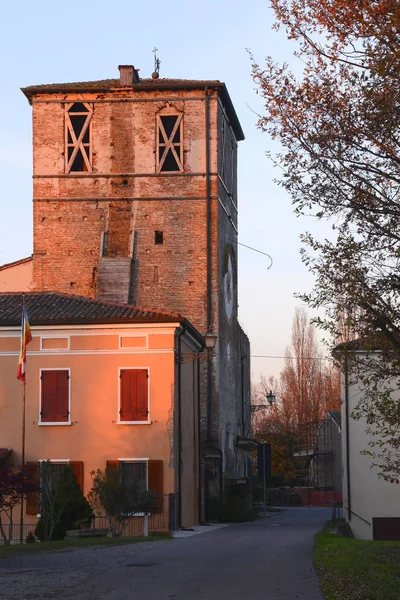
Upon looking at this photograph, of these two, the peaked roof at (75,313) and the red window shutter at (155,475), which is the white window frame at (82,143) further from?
the red window shutter at (155,475)

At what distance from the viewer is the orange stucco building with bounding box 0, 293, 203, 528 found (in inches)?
1169

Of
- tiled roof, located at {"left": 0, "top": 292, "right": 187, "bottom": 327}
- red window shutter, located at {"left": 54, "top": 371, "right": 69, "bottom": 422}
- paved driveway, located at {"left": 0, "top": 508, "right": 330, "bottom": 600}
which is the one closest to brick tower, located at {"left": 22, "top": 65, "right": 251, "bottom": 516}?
tiled roof, located at {"left": 0, "top": 292, "right": 187, "bottom": 327}

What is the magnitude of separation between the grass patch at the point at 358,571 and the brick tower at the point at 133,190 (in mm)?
23162

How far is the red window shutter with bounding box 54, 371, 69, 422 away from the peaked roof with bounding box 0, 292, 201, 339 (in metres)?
1.52

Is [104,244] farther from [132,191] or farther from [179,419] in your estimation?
[179,419]

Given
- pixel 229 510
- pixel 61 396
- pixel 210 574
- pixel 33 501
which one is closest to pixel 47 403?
pixel 61 396

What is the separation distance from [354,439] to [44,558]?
16334 millimetres

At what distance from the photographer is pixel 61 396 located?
3003 centimetres

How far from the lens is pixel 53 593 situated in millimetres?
12766

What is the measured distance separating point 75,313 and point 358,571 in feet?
57.4

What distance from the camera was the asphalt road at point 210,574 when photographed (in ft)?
Answer: 41.4

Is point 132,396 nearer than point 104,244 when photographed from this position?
Yes

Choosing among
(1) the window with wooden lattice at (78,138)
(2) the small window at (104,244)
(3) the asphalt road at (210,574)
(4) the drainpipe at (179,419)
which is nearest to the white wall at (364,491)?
(4) the drainpipe at (179,419)

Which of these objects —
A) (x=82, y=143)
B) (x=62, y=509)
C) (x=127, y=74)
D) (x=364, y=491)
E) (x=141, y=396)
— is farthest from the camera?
(x=127, y=74)
